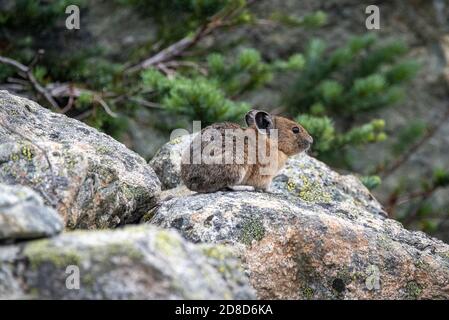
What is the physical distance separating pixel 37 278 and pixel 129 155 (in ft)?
9.54

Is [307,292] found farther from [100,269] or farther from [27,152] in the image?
[27,152]

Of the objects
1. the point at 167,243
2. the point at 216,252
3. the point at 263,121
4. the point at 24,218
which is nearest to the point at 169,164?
the point at 263,121

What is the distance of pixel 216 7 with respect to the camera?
11.3 metres

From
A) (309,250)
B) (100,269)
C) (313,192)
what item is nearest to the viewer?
(100,269)

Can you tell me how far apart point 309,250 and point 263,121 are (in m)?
2.65

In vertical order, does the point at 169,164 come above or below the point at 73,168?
below

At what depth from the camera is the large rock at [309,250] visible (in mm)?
6105

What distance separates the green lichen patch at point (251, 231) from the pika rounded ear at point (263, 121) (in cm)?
234

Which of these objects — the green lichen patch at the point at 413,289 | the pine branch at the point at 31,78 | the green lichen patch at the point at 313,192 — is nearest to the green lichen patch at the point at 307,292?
the green lichen patch at the point at 413,289

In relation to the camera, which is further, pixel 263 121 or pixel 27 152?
pixel 263 121

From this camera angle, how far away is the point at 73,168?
6039 mm

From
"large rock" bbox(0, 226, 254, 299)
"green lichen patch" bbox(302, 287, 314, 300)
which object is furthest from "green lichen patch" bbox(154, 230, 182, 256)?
"green lichen patch" bbox(302, 287, 314, 300)

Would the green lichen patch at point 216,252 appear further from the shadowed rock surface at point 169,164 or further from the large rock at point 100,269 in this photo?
the shadowed rock surface at point 169,164

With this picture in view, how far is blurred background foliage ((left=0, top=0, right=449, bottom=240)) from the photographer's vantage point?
9977 mm
